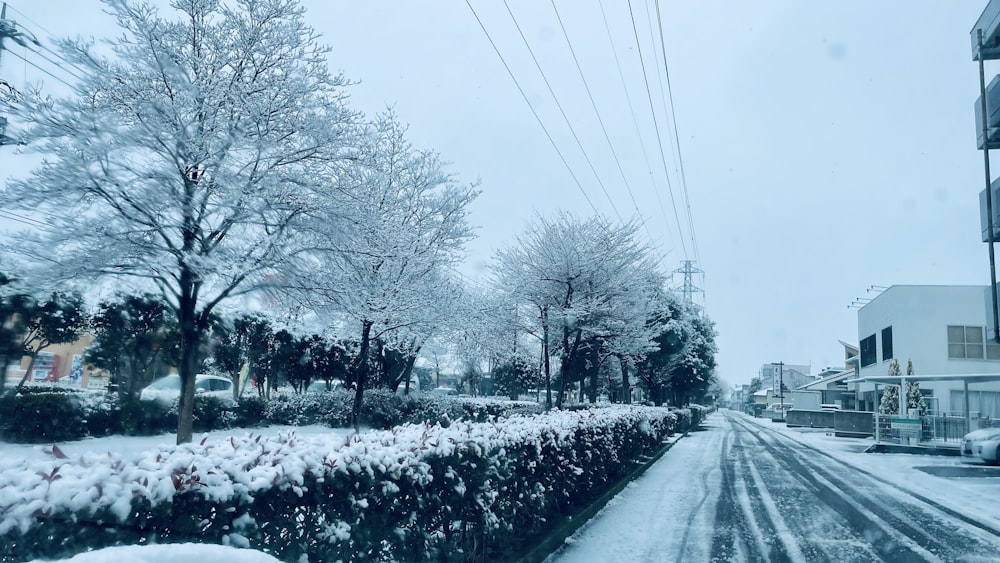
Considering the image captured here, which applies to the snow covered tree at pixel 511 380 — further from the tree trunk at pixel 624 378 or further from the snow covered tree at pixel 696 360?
the tree trunk at pixel 624 378

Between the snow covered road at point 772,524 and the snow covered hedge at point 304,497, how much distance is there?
65.6 inches

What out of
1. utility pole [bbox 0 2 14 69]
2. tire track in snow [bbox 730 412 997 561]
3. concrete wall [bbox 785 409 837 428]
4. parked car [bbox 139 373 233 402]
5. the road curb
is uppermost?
utility pole [bbox 0 2 14 69]

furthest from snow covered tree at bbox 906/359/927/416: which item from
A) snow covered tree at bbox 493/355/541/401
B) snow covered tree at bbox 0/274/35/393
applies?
snow covered tree at bbox 0/274/35/393

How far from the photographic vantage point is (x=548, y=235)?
2155cm

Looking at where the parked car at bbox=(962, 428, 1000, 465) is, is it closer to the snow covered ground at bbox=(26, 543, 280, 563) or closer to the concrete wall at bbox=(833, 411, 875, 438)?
the concrete wall at bbox=(833, 411, 875, 438)

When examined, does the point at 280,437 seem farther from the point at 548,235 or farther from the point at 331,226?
the point at 548,235

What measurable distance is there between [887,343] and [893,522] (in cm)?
3718

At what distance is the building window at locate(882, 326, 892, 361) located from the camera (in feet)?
138

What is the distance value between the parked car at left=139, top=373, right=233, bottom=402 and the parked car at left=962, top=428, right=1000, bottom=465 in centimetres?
2220

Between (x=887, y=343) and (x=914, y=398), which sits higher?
(x=887, y=343)

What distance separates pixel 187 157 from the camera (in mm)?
9211

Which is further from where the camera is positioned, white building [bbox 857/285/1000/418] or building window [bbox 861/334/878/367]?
building window [bbox 861/334/878/367]

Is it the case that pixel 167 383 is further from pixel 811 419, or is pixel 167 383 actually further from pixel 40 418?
pixel 811 419

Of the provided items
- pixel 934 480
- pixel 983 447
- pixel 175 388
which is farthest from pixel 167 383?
pixel 983 447
